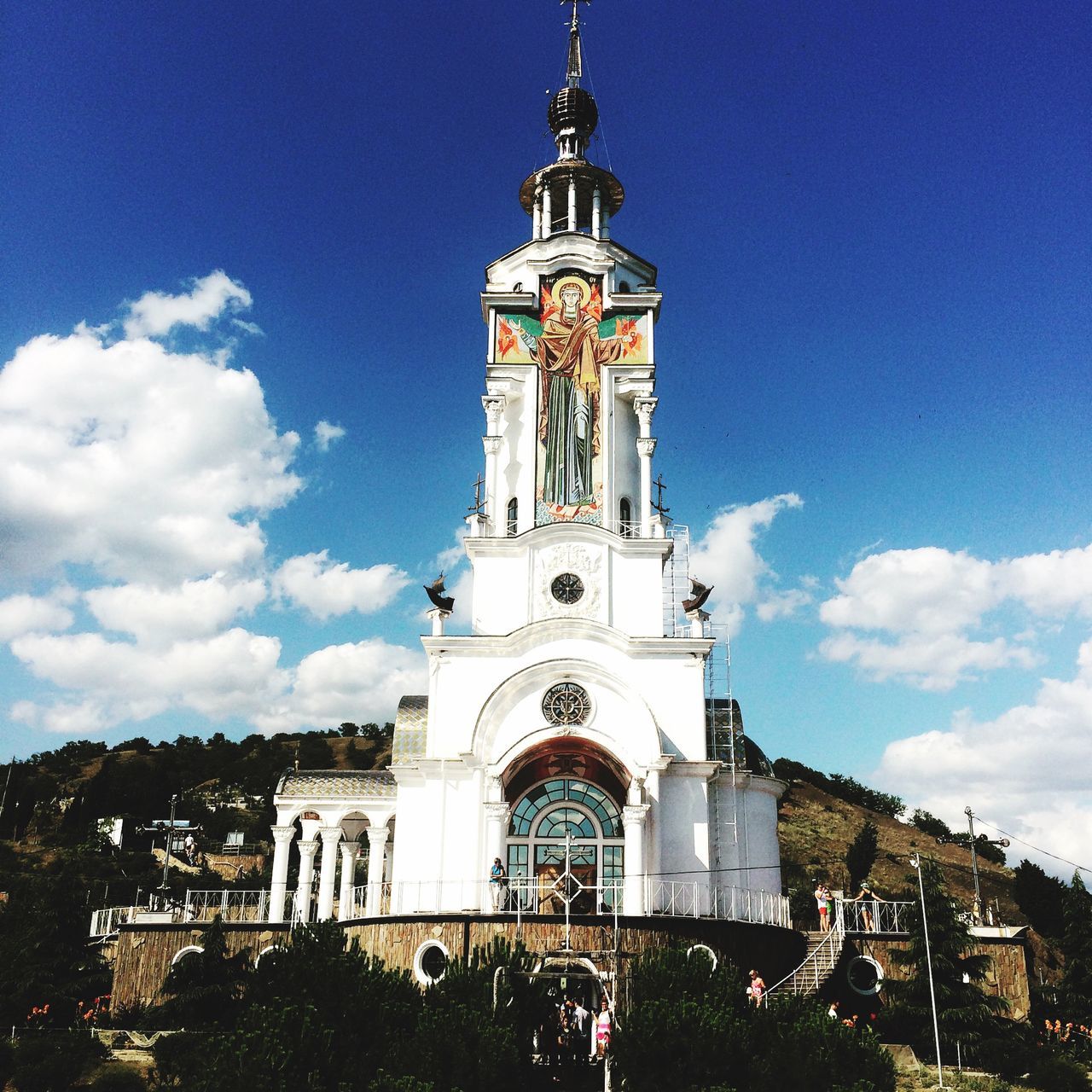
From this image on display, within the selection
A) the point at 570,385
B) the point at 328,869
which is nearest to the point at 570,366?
the point at 570,385

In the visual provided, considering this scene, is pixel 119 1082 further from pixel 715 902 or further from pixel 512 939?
pixel 715 902

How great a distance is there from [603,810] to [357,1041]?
41.4ft

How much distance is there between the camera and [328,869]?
30.9 m

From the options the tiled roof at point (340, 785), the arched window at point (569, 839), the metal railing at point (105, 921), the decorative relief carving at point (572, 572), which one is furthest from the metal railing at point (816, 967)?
the metal railing at point (105, 921)

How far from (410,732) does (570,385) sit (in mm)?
12158

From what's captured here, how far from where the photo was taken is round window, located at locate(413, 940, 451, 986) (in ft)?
78.6

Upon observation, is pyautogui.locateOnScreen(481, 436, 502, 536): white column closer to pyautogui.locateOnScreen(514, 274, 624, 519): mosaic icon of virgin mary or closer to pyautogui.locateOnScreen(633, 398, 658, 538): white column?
pyautogui.locateOnScreen(514, 274, 624, 519): mosaic icon of virgin mary

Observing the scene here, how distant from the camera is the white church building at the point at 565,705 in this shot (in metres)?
26.8

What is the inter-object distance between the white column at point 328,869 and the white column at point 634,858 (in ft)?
28.5

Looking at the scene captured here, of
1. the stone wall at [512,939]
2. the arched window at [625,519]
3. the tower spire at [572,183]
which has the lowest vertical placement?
the stone wall at [512,939]

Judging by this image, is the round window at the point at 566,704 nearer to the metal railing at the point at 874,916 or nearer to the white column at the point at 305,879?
the metal railing at the point at 874,916

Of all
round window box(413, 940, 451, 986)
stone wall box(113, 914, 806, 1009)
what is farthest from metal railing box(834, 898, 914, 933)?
round window box(413, 940, 451, 986)

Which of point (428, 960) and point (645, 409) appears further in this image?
point (645, 409)

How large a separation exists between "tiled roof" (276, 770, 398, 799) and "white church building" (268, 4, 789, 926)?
6 centimetres
